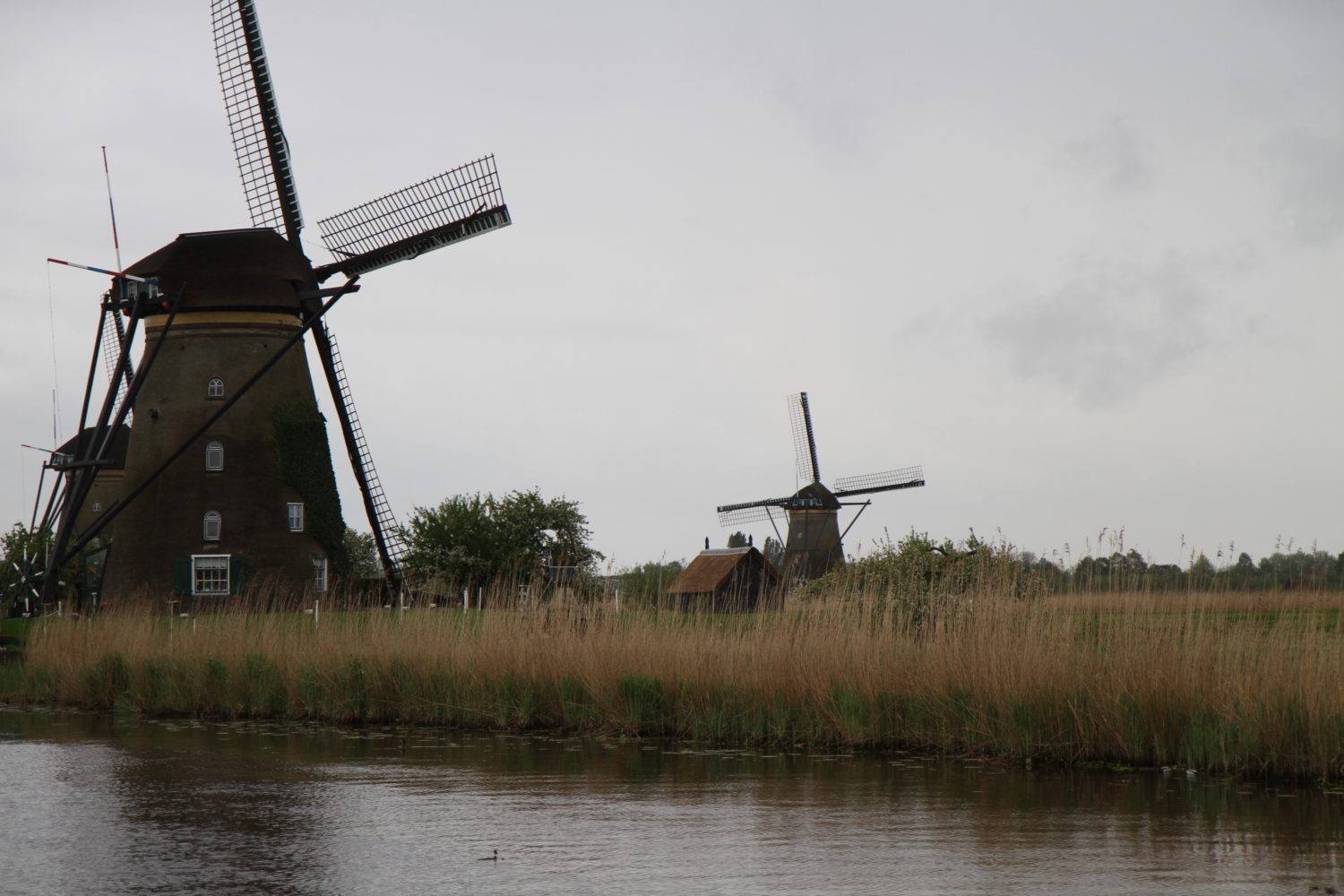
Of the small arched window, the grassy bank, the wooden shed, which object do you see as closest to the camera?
the grassy bank

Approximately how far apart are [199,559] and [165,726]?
626 inches

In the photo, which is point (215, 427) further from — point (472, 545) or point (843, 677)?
point (843, 677)

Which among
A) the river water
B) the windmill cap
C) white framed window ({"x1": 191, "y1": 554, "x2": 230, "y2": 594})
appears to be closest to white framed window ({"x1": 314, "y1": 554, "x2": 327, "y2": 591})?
white framed window ({"x1": 191, "y1": 554, "x2": 230, "y2": 594})

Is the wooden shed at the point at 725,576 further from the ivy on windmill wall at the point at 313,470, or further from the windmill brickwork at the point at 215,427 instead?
the windmill brickwork at the point at 215,427

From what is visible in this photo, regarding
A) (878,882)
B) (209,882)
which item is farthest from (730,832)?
(209,882)

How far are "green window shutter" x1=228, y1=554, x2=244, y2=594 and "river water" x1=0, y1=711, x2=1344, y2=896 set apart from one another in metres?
19.1

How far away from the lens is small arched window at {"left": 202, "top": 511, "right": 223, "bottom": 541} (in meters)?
32.8

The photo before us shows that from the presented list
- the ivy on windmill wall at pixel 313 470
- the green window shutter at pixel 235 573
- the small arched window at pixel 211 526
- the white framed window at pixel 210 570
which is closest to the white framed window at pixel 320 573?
the ivy on windmill wall at pixel 313 470

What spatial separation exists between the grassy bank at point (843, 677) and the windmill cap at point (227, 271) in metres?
13.4

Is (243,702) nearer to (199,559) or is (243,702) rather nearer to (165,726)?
(165,726)

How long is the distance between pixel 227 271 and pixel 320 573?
7591mm

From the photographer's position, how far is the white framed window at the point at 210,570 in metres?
32.6

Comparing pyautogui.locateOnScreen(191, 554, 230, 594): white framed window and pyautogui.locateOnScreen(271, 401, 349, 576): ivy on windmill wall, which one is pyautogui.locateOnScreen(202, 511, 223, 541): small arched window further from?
pyautogui.locateOnScreen(271, 401, 349, 576): ivy on windmill wall

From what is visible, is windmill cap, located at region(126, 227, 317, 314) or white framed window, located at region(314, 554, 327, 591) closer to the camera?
windmill cap, located at region(126, 227, 317, 314)
